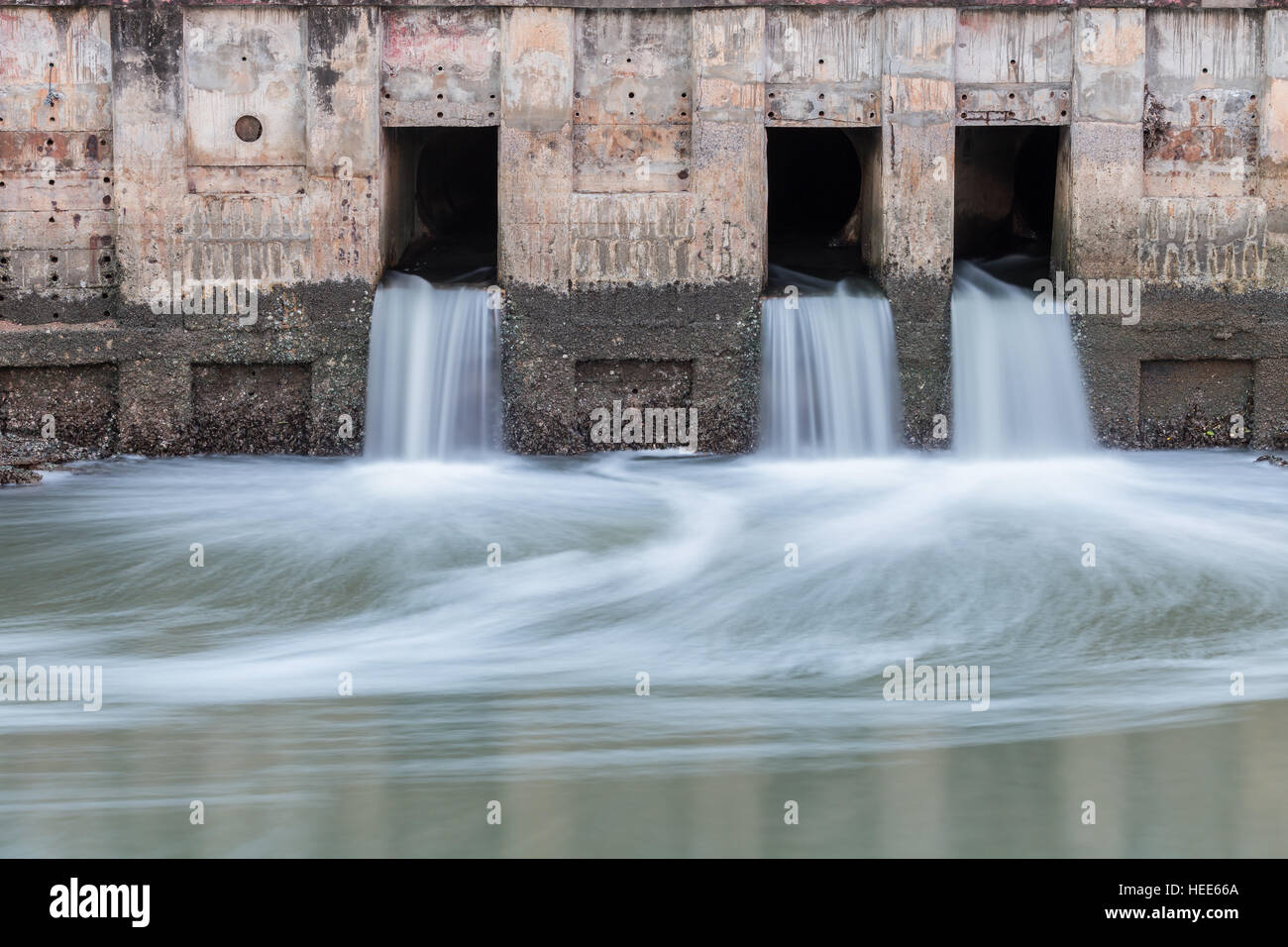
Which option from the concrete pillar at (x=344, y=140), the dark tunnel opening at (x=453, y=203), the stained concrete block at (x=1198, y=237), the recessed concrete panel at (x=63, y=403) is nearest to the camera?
the concrete pillar at (x=344, y=140)

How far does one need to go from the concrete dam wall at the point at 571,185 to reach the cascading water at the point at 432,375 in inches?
5.7

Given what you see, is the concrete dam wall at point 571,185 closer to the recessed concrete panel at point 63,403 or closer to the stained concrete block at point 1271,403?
the recessed concrete panel at point 63,403

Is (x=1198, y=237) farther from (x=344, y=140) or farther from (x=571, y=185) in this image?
(x=344, y=140)

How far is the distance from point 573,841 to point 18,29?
341 inches

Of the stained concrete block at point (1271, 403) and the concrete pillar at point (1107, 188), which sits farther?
the stained concrete block at point (1271, 403)

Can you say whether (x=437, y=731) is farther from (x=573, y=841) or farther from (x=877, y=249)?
(x=877, y=249)

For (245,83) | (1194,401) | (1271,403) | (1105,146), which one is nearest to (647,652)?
(245,83)

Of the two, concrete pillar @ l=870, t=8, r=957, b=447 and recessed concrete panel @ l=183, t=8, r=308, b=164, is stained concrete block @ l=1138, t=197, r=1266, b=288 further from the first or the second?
recessed concrete panel @ l=183, t=8, r=308, b=164

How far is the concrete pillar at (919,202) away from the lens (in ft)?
38.5

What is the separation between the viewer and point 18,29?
38.2 feet

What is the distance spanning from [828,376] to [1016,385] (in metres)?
1.29

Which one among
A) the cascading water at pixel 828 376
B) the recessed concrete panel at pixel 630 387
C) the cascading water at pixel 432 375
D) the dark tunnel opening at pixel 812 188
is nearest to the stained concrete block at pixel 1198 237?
the cascading water at pixel 828 376

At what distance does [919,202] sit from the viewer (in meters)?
11.9

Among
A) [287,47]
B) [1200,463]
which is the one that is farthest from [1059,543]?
[287,47]
